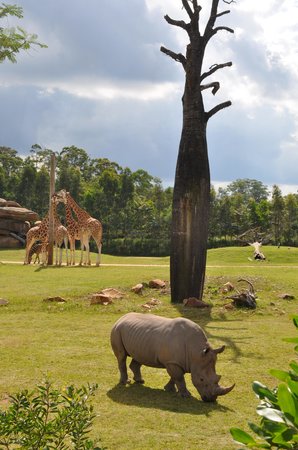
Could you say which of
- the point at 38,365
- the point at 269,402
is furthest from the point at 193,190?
the point at 269,402

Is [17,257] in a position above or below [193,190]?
below

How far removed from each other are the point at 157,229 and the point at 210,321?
119 ft

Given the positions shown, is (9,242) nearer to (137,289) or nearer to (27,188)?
(27,188)

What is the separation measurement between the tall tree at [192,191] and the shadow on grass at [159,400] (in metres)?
7.28

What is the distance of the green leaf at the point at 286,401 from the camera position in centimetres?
185

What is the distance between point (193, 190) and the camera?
14484mm

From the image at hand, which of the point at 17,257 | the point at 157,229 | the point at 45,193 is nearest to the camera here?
the point at 17,257

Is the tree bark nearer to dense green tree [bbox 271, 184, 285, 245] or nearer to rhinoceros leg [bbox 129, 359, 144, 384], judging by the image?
rhinoceros leg [bbox 129, 359, 144, 384]

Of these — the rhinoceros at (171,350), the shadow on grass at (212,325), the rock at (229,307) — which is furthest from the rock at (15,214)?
the rhinoceros at (171,350)

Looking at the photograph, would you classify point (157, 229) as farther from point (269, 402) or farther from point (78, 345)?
point (269, 402)

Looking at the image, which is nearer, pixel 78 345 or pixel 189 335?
pixel 189 335

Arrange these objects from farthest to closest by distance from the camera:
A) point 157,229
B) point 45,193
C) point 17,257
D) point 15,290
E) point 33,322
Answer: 1. point 45,193
2. point 157,229
3. point 17,257
4. point 15,290
5. point 33,322

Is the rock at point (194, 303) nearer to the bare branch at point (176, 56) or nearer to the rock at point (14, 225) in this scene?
the bare branch at point (176, 56)

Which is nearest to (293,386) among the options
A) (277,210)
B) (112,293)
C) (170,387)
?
(170,387)
